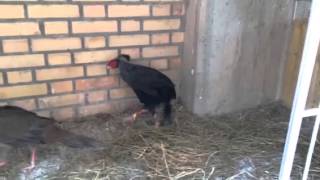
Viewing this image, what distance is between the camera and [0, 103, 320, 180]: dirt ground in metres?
1.82

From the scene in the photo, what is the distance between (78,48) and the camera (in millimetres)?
2252

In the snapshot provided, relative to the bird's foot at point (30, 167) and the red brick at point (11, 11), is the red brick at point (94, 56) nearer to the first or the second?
the red brick at point (11, 11)

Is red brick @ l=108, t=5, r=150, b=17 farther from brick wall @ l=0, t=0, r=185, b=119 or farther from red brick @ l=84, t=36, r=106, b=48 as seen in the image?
red brick @ l=84, t=36, r=106, b=48

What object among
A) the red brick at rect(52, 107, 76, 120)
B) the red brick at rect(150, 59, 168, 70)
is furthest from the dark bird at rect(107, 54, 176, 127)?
the red brick at rect(52, 107, 76, 120)

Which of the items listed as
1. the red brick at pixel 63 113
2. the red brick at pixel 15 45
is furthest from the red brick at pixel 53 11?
the red brick at pixel 63 113

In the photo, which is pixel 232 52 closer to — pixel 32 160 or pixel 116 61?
pixel 116 61

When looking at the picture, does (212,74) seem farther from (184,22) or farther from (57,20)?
(57,20)

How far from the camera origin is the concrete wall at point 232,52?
7.43 feet

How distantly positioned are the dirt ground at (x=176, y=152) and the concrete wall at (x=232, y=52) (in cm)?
16

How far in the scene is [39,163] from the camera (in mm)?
1890


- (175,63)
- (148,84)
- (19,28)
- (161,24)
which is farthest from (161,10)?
(19,28)

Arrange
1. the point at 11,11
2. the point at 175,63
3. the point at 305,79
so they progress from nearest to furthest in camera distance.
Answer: the point at 305,79 → the point at 11,11 → the point at 175,63

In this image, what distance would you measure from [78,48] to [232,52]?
1036 mm

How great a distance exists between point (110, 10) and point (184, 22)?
55 cm
